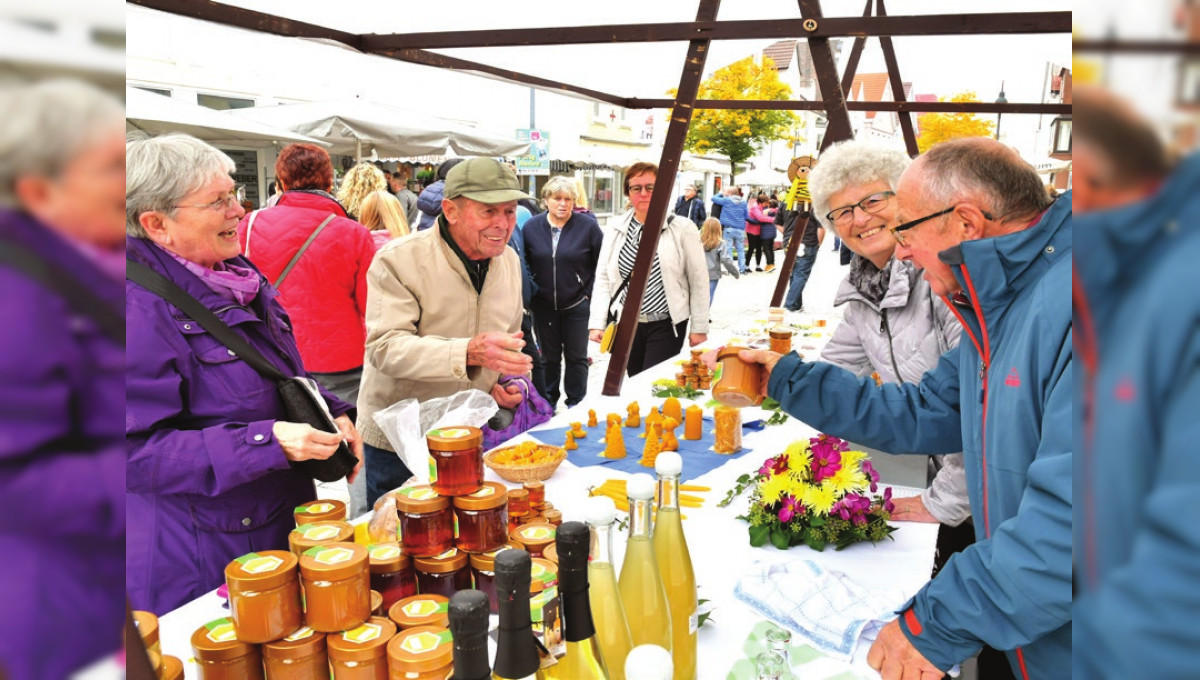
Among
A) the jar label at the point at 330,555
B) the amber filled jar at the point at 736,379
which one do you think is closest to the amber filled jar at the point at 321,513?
the jar label at the point at 330,555

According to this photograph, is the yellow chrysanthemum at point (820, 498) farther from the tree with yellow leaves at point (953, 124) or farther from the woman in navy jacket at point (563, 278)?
the tree with yellow leaves at point (953, 124)

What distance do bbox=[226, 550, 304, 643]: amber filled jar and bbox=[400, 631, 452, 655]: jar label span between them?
192 mm

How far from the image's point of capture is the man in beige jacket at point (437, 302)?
271 cm

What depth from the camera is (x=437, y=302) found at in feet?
9.29

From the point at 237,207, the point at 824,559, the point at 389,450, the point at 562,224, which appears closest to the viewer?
the point at 824,559

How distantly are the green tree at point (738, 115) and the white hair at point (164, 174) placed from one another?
52.0ft

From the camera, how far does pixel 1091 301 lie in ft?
0.70

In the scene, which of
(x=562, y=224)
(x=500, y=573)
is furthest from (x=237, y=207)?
(x=562, y=224)

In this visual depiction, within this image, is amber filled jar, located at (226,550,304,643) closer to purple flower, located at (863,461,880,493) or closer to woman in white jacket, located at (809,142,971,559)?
purple flower, located at (863,461,880,493)

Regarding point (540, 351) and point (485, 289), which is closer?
point (485, 289)

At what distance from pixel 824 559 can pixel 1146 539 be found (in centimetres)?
187

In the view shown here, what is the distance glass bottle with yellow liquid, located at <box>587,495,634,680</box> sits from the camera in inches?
44.3

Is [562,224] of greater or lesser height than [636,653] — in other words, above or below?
above

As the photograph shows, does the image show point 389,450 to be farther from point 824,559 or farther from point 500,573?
point 500,573
